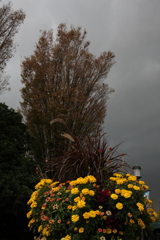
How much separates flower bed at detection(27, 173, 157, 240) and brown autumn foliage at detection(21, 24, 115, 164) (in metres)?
9.22

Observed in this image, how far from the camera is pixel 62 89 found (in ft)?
45.8

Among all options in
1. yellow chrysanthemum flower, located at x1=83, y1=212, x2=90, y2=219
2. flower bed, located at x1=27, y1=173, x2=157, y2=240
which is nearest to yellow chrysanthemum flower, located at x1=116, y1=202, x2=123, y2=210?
flower bed, located at x1=27, y1=173, x2=157, y2=240

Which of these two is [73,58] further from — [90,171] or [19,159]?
[90,171]

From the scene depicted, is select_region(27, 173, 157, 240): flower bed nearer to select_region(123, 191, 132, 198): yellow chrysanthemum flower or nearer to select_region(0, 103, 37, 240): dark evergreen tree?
select_region(123, 191, 132, 198): yellow chrysanthemum flower

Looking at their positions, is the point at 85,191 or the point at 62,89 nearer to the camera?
the point at 85,191

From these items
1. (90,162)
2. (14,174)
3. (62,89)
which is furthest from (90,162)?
(62,89)

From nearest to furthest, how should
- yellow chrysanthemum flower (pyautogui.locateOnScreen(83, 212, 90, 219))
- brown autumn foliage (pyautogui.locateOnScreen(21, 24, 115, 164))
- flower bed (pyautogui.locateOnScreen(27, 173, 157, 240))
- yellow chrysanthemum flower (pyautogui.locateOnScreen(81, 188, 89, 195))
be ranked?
yellow chrysanthemum flower (pyautogui.locateOnScreen(83, 212, 90, 219)), flower bed (pyautogui.locateOnScreen(27, 173, 157, 240)), yellow chrysanthemum flower (pyautogui.locateOnScreen(81, 188, 89, 195)), brown autumn foliage (pyautogui.locateOnScreen(21, 24, 115, 164))

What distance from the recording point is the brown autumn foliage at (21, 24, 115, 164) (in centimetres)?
1375

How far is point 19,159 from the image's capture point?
9.04 metres

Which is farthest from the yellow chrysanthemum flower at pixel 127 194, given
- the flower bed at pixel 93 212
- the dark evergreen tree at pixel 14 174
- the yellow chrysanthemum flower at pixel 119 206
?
the dark evergreen tree at pixel 14 174

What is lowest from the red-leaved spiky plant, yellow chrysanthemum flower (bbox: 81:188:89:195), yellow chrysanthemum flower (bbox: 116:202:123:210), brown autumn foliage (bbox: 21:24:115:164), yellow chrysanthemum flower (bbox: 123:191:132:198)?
yellow chrysanthemum flower (bbox: 116:202:123:210)

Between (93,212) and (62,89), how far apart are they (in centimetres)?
1081

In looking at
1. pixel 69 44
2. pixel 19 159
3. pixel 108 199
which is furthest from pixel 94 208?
pixel 69 44

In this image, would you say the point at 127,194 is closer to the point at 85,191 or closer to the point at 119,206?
the point at 119,206
